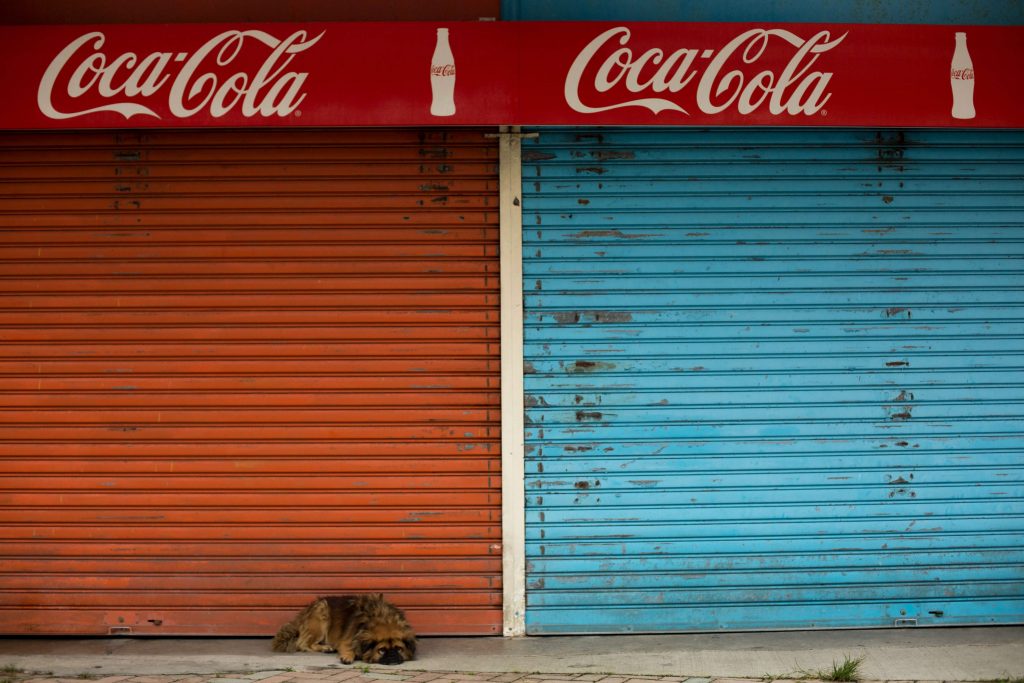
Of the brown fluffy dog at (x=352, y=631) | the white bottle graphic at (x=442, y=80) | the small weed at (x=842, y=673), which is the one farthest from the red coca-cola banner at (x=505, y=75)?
the small weed at (x=842, y=673)

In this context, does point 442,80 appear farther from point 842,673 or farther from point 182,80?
point 842,673

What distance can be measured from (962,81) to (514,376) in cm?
346

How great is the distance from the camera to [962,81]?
663cm

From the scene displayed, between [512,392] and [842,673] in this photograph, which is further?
[512,392]

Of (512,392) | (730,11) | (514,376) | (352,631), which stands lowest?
(352,631)

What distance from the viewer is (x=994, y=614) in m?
6.92

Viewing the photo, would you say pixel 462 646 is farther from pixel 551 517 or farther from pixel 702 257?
pixel 702 257

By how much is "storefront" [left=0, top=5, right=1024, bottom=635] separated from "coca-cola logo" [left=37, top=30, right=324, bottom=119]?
412mm

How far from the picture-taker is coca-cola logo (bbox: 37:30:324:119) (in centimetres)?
654

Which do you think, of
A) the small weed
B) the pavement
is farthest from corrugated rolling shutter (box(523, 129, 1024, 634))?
the small weed

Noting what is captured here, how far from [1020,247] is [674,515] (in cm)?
298

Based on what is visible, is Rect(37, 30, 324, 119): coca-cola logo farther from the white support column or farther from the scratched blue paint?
the scratched blue paint

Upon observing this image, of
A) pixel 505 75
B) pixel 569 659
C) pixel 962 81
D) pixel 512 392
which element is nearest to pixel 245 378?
pixel 512 392

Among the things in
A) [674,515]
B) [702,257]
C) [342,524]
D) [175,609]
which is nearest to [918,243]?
[702,257]
